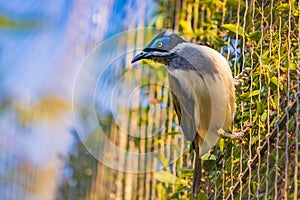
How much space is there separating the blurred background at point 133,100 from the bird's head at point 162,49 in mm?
118

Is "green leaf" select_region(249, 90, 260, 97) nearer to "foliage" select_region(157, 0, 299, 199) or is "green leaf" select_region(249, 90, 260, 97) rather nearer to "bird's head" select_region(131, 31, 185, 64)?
"foliage" select_region(157, 0, 299, 199)

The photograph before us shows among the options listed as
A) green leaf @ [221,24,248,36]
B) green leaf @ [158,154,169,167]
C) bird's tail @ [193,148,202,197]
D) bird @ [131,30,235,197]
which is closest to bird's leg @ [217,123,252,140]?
bird @ [131,30,235,197]

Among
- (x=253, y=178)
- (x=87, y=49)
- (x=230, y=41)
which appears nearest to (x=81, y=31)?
(x=87, y=49)

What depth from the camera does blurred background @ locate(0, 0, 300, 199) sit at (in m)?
1.08

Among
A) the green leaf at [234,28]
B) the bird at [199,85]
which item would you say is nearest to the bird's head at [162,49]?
the bird at [199,85]

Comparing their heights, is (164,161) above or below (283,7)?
below

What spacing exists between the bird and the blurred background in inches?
1.0

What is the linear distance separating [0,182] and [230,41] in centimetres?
182

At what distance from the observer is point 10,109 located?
2.99 metres

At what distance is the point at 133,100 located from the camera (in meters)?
1.84

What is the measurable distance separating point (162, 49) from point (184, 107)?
0.11m

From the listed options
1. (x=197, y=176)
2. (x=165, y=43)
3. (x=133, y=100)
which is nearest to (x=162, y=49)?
(x=165, y=43)

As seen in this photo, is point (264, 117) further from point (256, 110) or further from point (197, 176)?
point (197, 176)

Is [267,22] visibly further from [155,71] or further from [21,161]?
[21,161]
